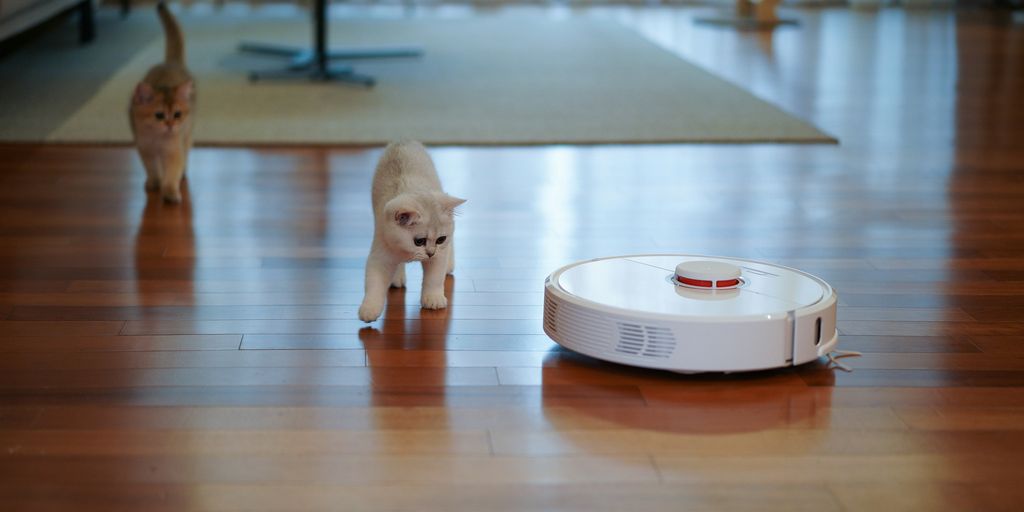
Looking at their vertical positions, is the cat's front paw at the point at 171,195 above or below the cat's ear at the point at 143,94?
below

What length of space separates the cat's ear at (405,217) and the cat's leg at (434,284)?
0.16m

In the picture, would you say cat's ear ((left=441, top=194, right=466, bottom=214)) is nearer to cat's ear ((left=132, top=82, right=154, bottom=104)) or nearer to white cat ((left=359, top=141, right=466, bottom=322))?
white cat ((left=359, top=141, right=466, bottom=322))

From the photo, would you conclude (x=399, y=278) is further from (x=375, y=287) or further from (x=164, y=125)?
(x=164, y=125)

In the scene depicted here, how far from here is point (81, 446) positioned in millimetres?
1619

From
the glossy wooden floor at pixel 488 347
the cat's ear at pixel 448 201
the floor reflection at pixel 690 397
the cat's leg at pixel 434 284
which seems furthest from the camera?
the cat's leg at pixel 434 284

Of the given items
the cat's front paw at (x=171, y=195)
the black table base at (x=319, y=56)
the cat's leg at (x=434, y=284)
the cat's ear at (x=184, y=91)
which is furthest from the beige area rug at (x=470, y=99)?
the cat's leg at (x=434, y=284)

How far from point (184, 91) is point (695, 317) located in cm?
184

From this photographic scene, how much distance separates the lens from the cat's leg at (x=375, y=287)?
6.93 feet

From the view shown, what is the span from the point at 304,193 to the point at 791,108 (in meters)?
2.13

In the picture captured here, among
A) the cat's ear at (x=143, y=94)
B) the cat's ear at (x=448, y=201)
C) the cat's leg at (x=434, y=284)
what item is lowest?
the cat's leg at (x=434, y=284)

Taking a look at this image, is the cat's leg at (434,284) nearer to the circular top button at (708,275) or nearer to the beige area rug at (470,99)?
the circular top button at (708,275)

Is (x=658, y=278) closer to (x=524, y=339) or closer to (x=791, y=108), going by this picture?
(x=524, y=339)

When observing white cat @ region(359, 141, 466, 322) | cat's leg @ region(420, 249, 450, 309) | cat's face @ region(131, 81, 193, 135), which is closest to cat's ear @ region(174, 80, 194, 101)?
cat's face @ region(131, 81, 193, 135)

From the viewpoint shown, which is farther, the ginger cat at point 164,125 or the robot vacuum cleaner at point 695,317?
the ginger cat at point 164,125
